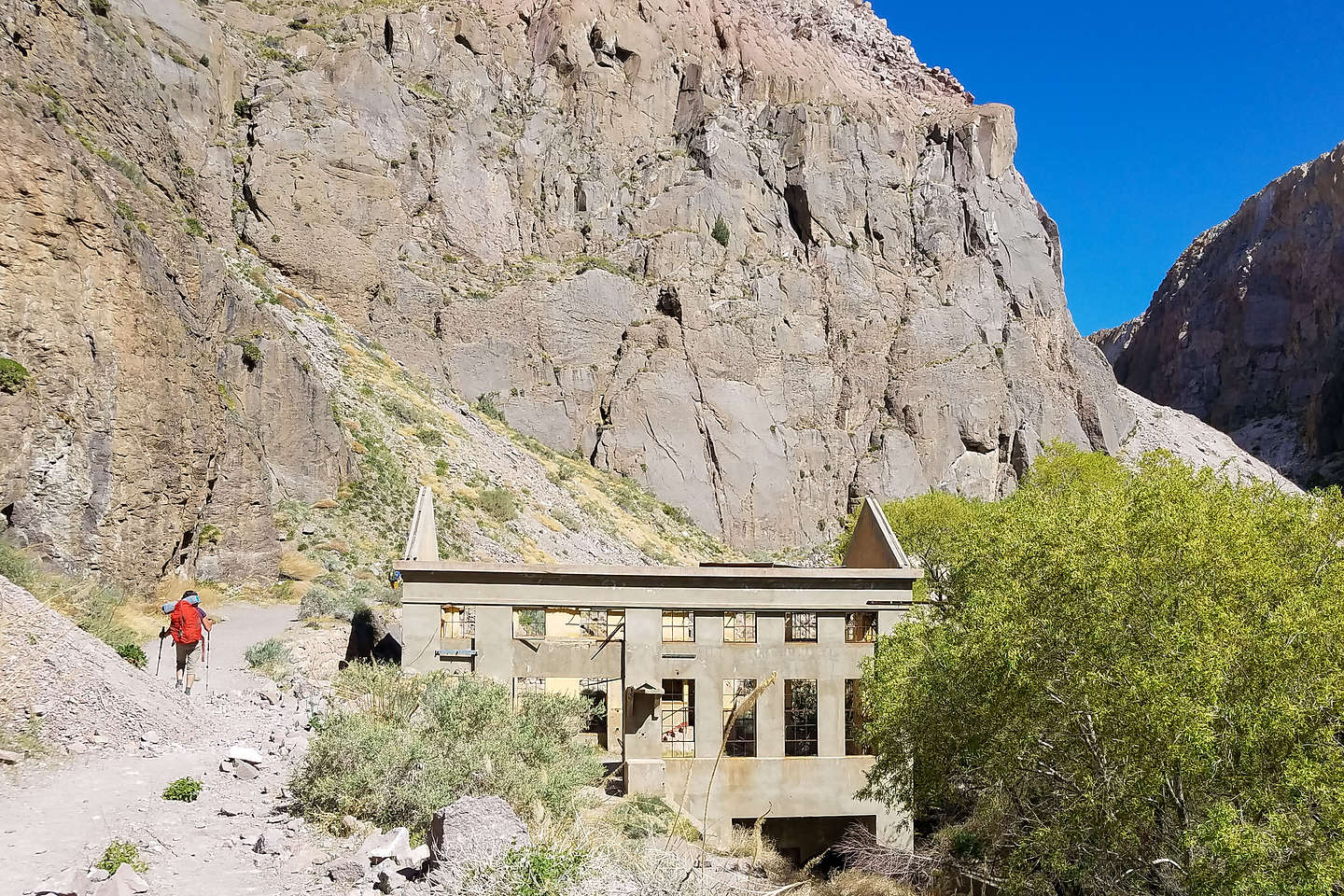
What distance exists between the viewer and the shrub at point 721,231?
65.4 m

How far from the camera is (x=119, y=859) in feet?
26.1

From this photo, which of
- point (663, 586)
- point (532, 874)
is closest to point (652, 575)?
point (663, 586)

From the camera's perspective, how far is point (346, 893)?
8445 mm

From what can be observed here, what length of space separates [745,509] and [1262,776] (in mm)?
48598

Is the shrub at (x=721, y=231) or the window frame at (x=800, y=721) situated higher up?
the shrub at (x=721, y=231)

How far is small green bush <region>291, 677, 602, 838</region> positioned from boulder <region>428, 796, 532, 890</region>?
1152mm

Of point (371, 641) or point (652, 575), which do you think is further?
point (371, 641)

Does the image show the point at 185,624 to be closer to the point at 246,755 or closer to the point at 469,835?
the point at 246,755

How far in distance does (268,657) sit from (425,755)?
875 centimetres

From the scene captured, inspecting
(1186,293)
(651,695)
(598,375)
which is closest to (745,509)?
(598,375)

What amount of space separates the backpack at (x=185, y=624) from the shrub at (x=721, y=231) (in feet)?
177

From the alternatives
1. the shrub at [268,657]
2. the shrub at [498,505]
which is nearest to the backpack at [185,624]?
the shrub at [268,657]

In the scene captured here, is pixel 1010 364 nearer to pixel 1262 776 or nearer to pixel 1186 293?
pixel 1262 776

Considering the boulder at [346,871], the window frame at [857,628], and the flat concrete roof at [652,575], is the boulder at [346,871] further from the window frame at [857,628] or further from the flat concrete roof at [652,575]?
the window frame at [857,628]
